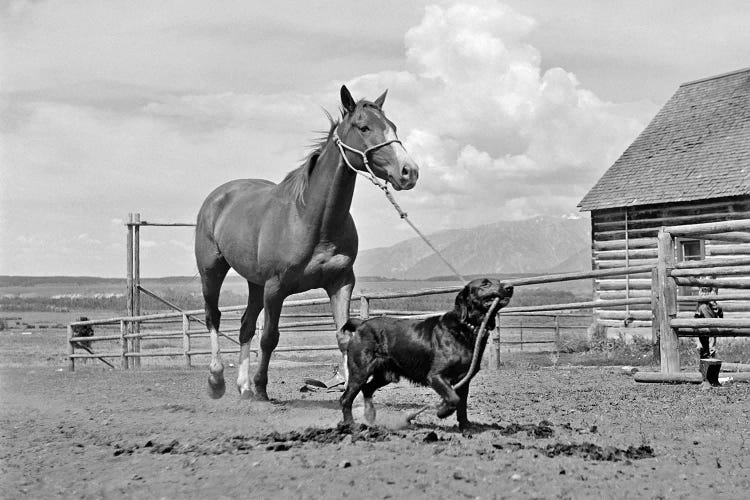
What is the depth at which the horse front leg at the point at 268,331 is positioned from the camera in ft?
26.2

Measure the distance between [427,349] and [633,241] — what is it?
1914cm

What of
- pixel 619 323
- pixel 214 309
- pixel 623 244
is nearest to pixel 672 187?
pixel 623 244

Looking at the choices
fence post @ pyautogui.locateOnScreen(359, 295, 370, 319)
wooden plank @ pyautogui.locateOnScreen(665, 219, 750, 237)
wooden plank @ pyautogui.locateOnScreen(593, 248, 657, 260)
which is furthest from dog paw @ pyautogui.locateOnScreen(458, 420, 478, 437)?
wooden plank @ pyautogui.locateOnScreen(593, 248, 657, 260)

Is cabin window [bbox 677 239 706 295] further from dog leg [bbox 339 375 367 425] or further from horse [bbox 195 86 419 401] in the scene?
dog leg [bbox 339 375 367 425]

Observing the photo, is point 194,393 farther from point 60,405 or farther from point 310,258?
point 310,258

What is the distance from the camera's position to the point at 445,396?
21.0ft

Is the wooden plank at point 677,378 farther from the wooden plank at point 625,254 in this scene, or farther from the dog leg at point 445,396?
the wooden plank at point 625,254

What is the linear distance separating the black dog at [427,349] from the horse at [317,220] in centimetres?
71

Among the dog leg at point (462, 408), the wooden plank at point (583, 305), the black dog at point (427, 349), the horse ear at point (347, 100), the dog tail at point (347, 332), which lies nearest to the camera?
the black dog at point (427, 349)

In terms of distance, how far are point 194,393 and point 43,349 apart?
2524 cm

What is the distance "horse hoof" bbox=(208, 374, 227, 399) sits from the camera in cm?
925

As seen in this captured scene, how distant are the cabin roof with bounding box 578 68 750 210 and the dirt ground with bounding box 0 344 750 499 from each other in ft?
47.2

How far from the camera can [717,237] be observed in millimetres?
12008

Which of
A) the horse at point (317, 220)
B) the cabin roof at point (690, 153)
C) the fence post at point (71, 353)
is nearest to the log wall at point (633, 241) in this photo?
the cabin roof at point (690, 153)
